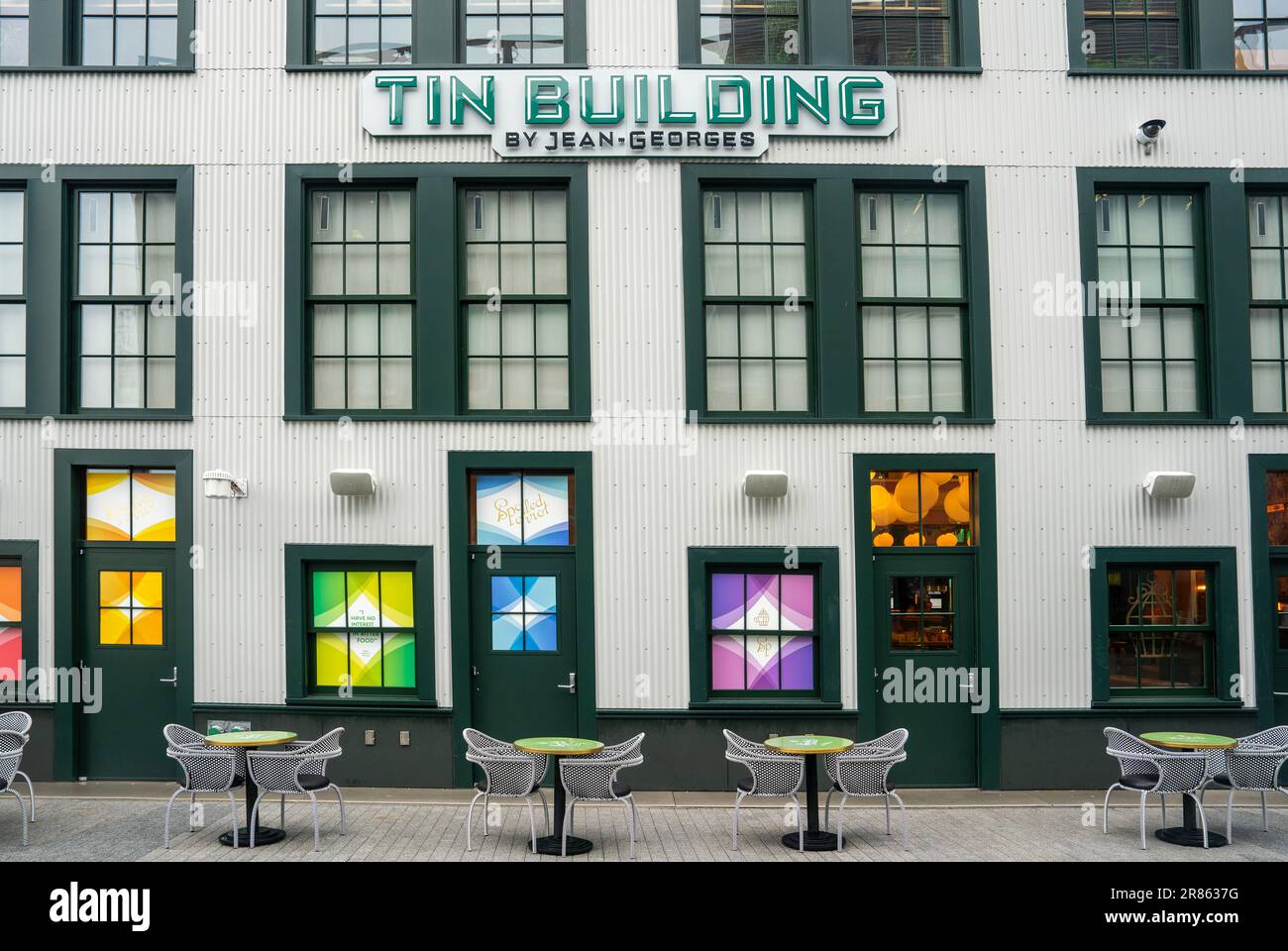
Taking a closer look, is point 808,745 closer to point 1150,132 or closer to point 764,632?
point 764,632

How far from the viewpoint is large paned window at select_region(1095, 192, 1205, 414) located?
13969 mm

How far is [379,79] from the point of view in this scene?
13688mm

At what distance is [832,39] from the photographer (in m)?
13.9

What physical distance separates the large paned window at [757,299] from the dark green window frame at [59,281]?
19.2 ft

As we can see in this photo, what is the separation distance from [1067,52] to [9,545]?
13067mm

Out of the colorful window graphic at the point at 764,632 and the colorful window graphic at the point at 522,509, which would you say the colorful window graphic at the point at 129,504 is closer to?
the colorful window graphic at the point at 522,509

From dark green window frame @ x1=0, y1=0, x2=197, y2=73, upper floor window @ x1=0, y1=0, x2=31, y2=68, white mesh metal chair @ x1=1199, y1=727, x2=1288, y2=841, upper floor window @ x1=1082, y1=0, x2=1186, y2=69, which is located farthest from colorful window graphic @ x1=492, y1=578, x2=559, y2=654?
upper floor window @ x1=1082, y1=0, x2=1186, y2=69

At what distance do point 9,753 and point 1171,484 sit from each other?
12038 mm

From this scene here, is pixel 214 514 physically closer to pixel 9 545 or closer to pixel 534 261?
pixel 9 545

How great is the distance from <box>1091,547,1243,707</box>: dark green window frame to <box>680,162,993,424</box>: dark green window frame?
2.19 m

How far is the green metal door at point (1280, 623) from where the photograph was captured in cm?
1369

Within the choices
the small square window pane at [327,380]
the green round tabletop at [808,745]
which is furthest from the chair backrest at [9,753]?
the green round tabletop at [808,745]

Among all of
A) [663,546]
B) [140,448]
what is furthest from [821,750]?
[140,448]

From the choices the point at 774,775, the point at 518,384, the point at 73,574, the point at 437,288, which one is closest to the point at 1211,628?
the point at 774,775
